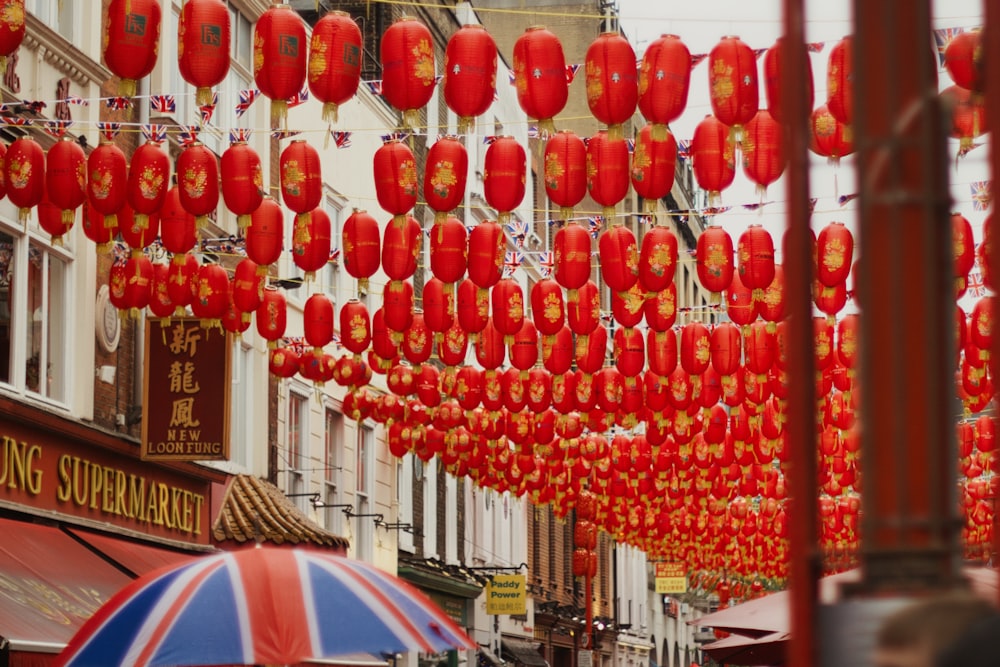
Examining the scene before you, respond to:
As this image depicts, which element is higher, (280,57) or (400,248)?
(280,57)

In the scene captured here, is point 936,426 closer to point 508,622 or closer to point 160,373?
point 160,373

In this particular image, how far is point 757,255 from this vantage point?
16453mm

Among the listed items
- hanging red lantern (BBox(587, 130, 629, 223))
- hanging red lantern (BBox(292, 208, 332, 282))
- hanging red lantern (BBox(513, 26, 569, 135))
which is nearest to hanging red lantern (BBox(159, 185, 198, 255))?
hanging red lantern (BBox(292, 208, 332, 282))

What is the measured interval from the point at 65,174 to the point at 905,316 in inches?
471

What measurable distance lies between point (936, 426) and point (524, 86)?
9.90m

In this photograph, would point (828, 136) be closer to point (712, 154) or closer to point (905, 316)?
point (712, 154)

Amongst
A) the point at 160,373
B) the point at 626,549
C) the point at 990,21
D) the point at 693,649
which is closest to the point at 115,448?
the point at 160,373

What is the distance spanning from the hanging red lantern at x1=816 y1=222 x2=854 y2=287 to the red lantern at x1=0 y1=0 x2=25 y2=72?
795 centimetres

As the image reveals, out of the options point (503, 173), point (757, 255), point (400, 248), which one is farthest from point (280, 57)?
point (757, 255)

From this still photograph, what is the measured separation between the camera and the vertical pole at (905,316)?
3189 mm

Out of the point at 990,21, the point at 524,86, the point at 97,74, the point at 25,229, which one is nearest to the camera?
the point at 990,21

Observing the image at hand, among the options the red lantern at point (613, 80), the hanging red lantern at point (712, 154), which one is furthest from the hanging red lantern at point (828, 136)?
the red lantern at point (613, 80)

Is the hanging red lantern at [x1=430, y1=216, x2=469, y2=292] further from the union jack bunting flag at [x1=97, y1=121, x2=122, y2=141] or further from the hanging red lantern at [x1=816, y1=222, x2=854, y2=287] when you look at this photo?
the hanging red lantern at [x1=816, y1=222, x2=854, y2=287]

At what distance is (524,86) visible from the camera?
12.9 m
